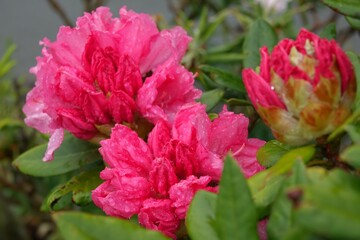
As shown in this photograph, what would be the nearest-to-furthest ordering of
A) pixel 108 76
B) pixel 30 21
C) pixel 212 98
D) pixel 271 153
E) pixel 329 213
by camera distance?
pixel 329 213
pixel 271 153
pixel 108 76
pixel 212 98
pixel 30 21

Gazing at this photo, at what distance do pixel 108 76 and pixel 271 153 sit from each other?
0.25 m

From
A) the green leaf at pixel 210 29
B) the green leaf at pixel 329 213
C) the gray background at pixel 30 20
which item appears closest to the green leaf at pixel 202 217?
the green leaf at pixel 329 213

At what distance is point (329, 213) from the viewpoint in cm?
42

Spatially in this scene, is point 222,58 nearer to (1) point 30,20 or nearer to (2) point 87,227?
(2) point 87,227

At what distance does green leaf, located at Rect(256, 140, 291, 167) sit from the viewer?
717 millimetres

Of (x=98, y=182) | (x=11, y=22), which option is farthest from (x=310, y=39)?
(x=11, y=22)

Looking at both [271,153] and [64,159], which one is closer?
[271,153]

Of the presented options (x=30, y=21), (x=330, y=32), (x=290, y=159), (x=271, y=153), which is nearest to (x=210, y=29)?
(x=330, y=32)

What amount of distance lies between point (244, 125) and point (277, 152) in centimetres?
10

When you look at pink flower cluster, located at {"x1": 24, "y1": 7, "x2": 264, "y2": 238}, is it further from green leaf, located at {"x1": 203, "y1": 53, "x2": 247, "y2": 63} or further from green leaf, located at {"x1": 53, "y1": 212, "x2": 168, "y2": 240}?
green leaf, located at {"x1": 203, "y1": 53, "x2": 247, "y2": 63}

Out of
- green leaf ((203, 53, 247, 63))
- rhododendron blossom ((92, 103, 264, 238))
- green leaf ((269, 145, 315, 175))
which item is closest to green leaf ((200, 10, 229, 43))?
green leaf ((203, 53, 247, 63))

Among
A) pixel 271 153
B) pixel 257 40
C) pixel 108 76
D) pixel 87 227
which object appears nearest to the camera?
pixel 87 227

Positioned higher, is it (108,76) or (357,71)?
(108,76)

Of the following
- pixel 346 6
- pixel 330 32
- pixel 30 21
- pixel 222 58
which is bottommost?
pixel 30 21
